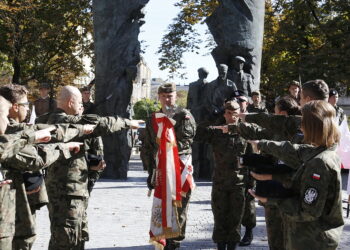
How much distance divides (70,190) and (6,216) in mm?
1531

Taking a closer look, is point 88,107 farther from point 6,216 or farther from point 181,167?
point 6,216

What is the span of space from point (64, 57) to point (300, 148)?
77.9 ft

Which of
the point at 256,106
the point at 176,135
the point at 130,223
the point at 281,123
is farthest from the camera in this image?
the point at 256,106

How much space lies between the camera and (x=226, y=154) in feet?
23.2

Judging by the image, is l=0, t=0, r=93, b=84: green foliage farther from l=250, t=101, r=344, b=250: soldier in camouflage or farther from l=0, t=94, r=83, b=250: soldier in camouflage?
l=250, t=101, r=344, b=250: soldier in camouflage

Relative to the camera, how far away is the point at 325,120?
388 centimetres

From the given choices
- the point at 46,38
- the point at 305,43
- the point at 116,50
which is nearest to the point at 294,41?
the point at 305,43

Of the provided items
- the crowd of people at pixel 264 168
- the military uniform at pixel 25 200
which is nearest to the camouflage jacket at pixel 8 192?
the military uniform at pixel 25 200

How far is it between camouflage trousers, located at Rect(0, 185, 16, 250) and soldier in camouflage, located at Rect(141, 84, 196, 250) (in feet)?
8.20

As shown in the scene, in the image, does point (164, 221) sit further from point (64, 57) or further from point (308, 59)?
point (64, 57)

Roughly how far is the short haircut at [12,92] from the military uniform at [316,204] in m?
2.52

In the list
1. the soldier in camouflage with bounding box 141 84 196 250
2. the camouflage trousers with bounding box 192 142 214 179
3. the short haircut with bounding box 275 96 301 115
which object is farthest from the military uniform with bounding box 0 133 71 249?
the camouflage trousers with bounding box 192 142 214 179

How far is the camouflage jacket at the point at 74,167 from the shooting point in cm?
581

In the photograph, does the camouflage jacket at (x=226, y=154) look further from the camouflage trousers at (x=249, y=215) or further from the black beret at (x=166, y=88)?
the camouflage trousers at (x=249, y=215)
